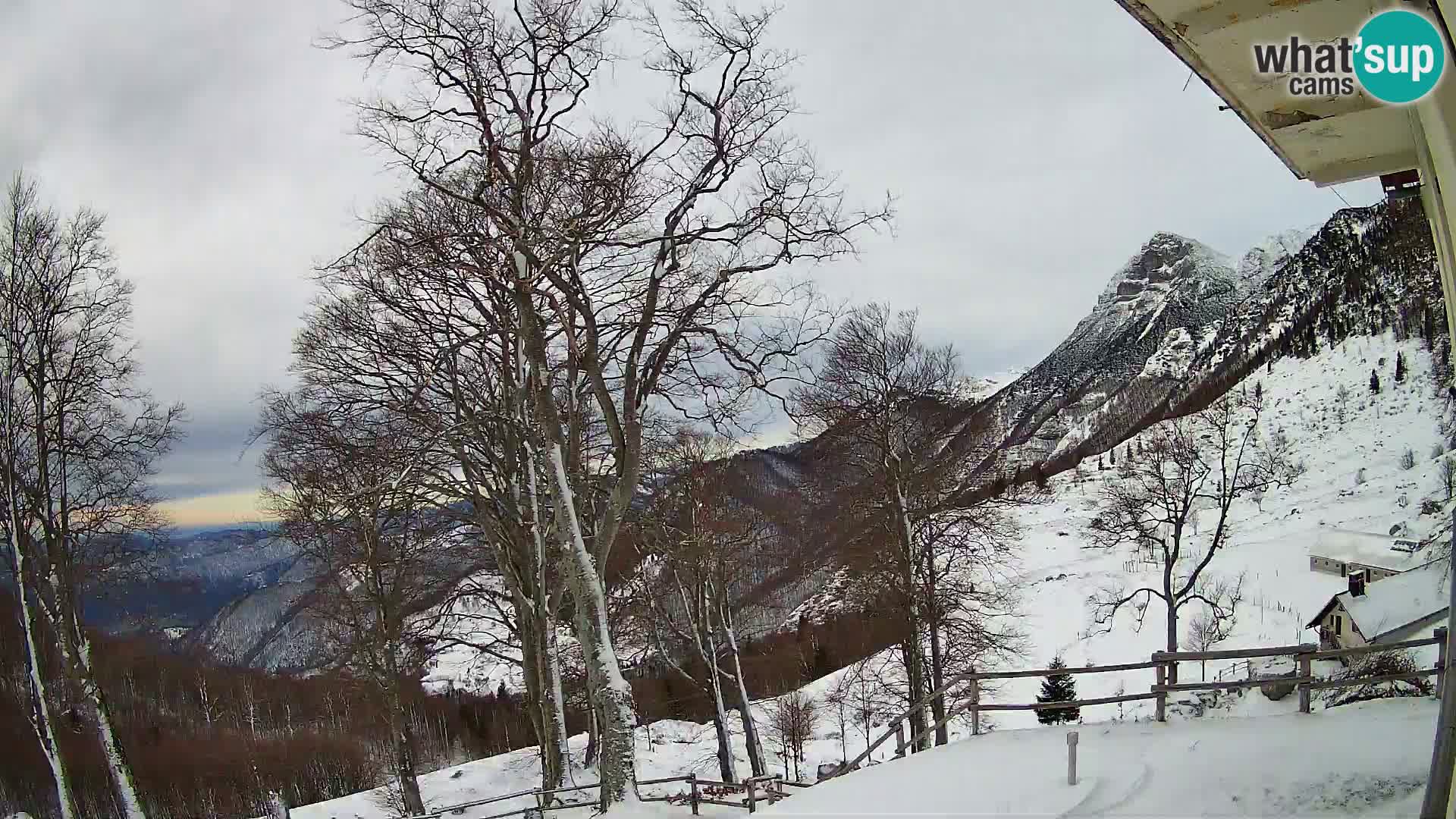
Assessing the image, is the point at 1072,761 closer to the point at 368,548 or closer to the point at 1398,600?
the point at 368,548

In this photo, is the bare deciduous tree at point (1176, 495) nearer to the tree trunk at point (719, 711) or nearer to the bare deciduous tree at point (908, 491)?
the bare deciduous tree at point (908, 491)

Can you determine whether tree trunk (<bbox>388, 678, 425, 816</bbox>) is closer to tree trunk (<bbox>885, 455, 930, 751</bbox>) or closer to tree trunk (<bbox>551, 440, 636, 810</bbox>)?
tree trunk (<bbox>551, 440, 636, 810</bbox>)

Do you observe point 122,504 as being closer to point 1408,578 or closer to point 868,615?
point 868,615

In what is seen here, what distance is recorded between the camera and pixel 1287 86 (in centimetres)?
323

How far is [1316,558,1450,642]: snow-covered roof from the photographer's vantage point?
59.3 feet

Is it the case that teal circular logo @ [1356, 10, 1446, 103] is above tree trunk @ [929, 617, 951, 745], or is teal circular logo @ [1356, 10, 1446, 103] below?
above

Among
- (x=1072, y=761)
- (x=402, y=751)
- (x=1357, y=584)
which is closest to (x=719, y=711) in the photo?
(x=402, y=751)

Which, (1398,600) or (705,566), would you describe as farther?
(1398,600)

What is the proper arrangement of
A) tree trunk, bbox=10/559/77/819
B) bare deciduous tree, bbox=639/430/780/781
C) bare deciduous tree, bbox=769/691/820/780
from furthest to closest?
bare deciduous tree, bbox=769/691/820/780, bare deciduous tree, bbox=639/430/780/781, tree trunk, bbox=10/559/77/819

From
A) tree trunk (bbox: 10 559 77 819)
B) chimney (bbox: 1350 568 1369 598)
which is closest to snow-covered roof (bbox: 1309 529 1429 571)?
chimney (bbox: 1350 568 1369 598)

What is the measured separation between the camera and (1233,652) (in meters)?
8.50

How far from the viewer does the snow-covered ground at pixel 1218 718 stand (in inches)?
238
